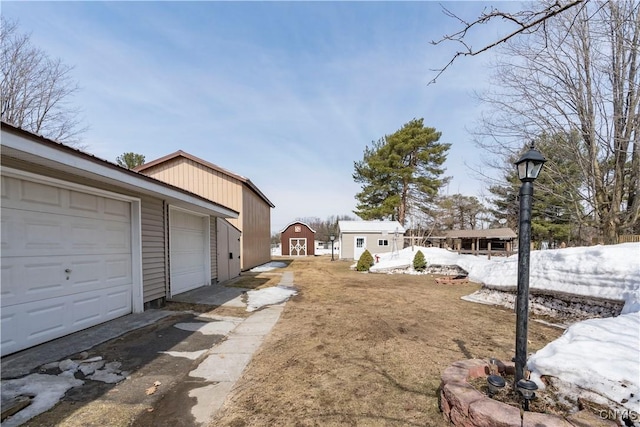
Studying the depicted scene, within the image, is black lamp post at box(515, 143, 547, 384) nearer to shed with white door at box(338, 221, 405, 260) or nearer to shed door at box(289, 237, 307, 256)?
shed with white door at box(338, 221, 405, 260)

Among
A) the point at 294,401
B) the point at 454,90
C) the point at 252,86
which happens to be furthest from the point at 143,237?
the point at 454,90

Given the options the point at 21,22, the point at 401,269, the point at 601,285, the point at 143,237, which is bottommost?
the point at 401,269

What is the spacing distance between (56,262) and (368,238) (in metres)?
20.9

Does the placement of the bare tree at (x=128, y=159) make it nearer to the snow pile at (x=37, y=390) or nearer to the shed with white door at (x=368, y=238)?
the shed with white door at (x=368, y=238)

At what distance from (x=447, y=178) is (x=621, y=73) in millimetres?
20328

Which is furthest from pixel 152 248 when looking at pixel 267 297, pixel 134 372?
pixel 134 372

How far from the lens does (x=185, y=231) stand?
7926 millimetres

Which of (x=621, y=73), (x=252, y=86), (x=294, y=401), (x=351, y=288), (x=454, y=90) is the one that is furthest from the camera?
(x=252, y=86)

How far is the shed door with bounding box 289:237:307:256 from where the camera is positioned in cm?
3117

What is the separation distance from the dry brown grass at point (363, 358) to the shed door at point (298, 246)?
2388 centimetres

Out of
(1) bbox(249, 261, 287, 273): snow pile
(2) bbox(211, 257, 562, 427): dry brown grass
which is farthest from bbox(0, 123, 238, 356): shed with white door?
(1) bbox(249, 261, 287, 273): snow pile

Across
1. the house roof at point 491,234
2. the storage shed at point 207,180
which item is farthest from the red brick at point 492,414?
the house roof at point 491,234

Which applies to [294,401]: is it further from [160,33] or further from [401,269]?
[401,269]

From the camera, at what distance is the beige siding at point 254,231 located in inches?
570
